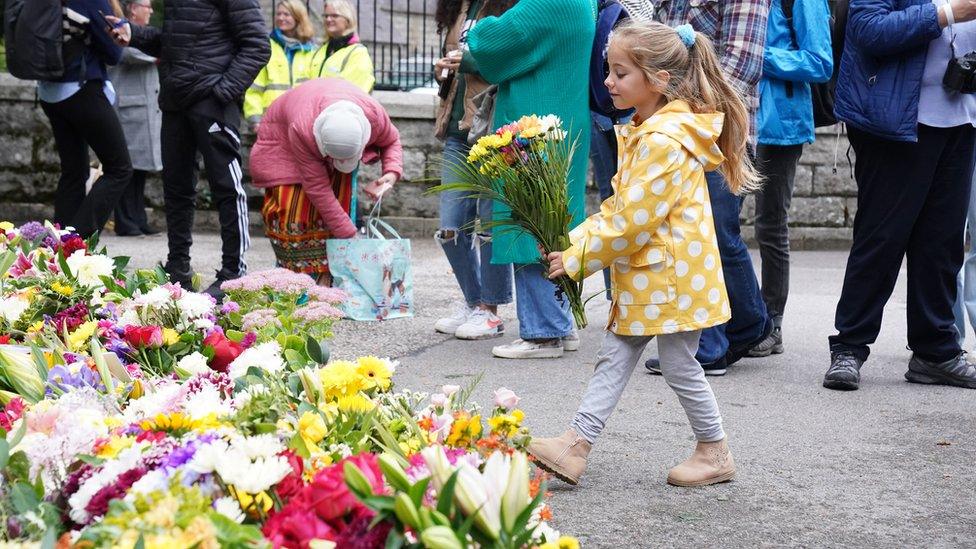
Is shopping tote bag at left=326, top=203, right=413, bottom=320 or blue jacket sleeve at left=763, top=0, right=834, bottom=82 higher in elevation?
blue jacket sleeve at left=763, top=0, right=834, bottom=82

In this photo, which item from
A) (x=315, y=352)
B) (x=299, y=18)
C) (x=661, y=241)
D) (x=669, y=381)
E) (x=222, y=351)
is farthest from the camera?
(x=299, y=18)

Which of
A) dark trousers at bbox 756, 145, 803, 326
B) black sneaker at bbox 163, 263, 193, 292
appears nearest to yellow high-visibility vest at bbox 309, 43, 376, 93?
black sneaker at bbox 163, 263, 193, 292

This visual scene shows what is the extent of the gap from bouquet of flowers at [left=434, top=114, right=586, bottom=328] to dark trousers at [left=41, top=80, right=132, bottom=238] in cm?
418

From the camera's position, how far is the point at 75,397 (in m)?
2.75

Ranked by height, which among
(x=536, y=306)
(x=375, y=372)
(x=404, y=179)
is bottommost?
(x=404, y=179)

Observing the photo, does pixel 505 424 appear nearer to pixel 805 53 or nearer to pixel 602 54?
pixel 602 54

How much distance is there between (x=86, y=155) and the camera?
26.1ft

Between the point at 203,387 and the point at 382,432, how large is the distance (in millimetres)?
536

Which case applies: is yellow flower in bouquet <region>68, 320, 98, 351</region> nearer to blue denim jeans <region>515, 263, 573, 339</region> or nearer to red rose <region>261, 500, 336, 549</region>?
red rose <region>261, 500, 336, 549</region>

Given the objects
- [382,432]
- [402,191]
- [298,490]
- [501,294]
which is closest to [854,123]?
[501,294]

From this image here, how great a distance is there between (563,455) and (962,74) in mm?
2474

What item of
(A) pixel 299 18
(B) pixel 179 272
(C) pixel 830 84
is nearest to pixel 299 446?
(C) pixel 830 84

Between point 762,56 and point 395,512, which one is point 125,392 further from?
point 762,56

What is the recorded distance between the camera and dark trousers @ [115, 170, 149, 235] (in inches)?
A: 424
